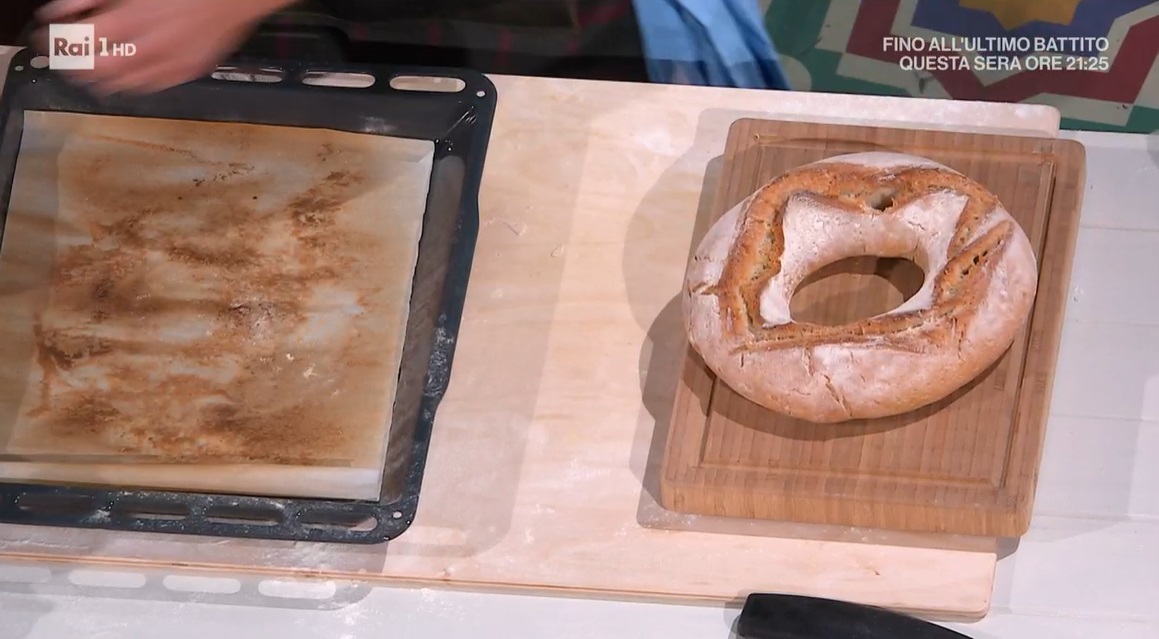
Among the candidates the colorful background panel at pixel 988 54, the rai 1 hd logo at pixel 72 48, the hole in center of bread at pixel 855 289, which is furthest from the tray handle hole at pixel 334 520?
the colorful background panel at pixel 988 54

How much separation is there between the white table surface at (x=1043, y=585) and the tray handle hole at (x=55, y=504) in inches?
2.6

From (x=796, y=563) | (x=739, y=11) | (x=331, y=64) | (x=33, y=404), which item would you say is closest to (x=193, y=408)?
(x=33, y=404)

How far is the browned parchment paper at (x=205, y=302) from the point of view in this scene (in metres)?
1.13

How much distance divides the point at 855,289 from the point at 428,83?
474 millimetres

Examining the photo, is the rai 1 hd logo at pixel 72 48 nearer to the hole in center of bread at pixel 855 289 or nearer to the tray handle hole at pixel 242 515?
the tray handle hole at pixel 242 515

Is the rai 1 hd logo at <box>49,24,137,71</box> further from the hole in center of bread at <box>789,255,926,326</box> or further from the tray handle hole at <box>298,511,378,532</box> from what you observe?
the hole in center of bread at <box>789,255,926,326</box>

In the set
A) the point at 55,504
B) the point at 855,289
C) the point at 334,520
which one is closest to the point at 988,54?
the point at 855,289

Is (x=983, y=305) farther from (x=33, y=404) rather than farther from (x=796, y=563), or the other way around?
(x=33, y=404)

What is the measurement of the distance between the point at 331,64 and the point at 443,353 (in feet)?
1.18

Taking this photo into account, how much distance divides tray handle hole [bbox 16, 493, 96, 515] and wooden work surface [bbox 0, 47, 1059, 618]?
0.05 meters

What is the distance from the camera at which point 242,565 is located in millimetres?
1101

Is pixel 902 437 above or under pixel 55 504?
above

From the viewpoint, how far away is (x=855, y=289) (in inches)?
43.4

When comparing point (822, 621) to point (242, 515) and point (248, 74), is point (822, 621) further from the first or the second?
point (248, 74)
